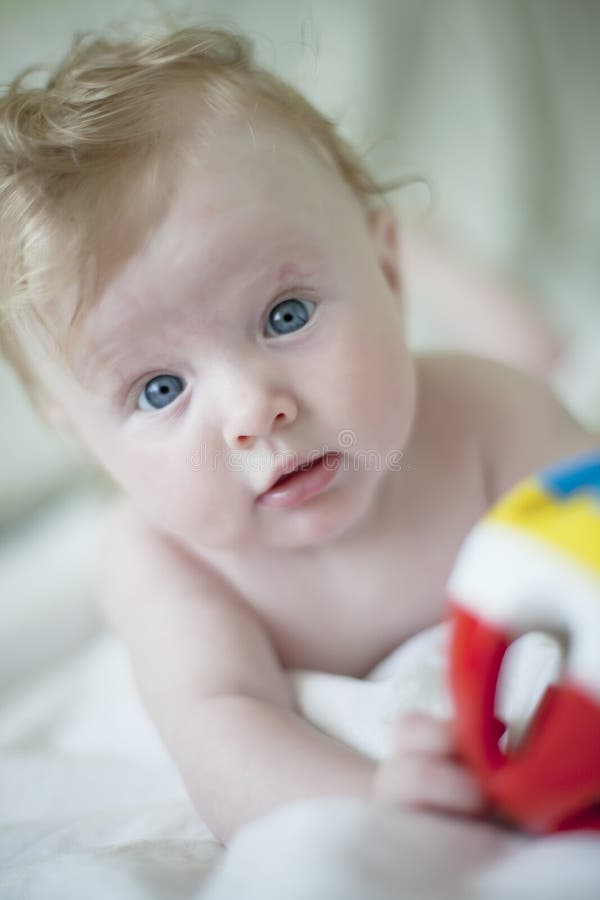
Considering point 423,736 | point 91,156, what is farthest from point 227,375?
point 423,736

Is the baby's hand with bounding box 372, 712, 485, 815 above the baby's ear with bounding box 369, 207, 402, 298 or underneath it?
underneath

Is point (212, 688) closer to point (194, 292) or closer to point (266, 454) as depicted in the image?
point (266, 454)

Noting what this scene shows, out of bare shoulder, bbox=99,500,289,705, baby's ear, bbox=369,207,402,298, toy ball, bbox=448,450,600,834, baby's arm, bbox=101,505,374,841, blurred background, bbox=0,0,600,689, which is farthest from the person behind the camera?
blurred background, bbox=0,0,600,689

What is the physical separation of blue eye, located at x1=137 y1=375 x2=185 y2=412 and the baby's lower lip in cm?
11

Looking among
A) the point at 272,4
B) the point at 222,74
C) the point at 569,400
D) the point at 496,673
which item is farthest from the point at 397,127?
the point at 496,673

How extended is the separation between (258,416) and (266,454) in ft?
0.14

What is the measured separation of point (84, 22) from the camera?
4.97 feet

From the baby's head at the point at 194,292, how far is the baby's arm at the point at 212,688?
101mm

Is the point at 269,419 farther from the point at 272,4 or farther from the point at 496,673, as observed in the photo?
the point at 272,4

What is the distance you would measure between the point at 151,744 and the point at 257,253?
497 millimetres

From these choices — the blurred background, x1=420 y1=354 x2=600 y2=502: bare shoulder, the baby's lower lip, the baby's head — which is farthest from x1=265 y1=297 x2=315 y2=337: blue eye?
the blurred background

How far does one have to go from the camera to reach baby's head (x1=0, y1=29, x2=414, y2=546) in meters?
0.72

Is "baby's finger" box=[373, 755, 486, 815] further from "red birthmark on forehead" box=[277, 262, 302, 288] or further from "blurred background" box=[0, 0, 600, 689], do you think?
"blurred background" box=[0, 0, 600, 689]

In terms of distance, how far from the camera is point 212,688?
784mm
